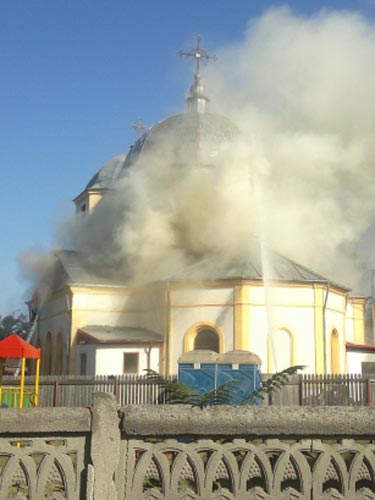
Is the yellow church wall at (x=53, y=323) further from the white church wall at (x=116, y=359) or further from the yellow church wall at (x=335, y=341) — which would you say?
the yellow church wall at (x=335, y=341)

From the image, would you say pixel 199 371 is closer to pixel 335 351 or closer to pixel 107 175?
pixel 335 351

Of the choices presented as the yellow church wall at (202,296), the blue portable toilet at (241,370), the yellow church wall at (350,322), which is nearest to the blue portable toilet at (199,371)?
A: the blue portable toilet at (241,370)


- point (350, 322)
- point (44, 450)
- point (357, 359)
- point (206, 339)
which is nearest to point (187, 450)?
point (44, 450)

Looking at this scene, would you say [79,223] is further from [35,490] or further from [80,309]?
[35,490]

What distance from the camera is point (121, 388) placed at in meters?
22.4

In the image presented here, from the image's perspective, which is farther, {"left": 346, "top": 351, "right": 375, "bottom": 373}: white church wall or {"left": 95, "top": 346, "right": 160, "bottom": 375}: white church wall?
{"left": 346, "top": 351, "right": 375, "bottom": 373}: white church wall

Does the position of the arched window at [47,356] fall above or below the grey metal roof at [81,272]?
below

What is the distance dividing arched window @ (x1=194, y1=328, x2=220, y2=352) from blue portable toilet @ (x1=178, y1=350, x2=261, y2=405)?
7038 mm

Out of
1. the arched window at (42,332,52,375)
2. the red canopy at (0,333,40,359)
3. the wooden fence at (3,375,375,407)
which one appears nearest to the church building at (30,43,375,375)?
the arched window at (42,332,52,375)

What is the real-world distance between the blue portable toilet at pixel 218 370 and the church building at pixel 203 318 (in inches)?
261

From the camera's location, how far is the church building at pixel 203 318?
28.4m

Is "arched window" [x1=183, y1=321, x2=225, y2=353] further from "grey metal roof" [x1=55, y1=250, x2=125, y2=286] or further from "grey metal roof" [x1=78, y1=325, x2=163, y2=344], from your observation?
"grey metal roof" [x1=55, y1=250, x2=125, y2=286]

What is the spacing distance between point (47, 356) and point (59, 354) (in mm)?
2154

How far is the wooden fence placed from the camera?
2152 centimetres
